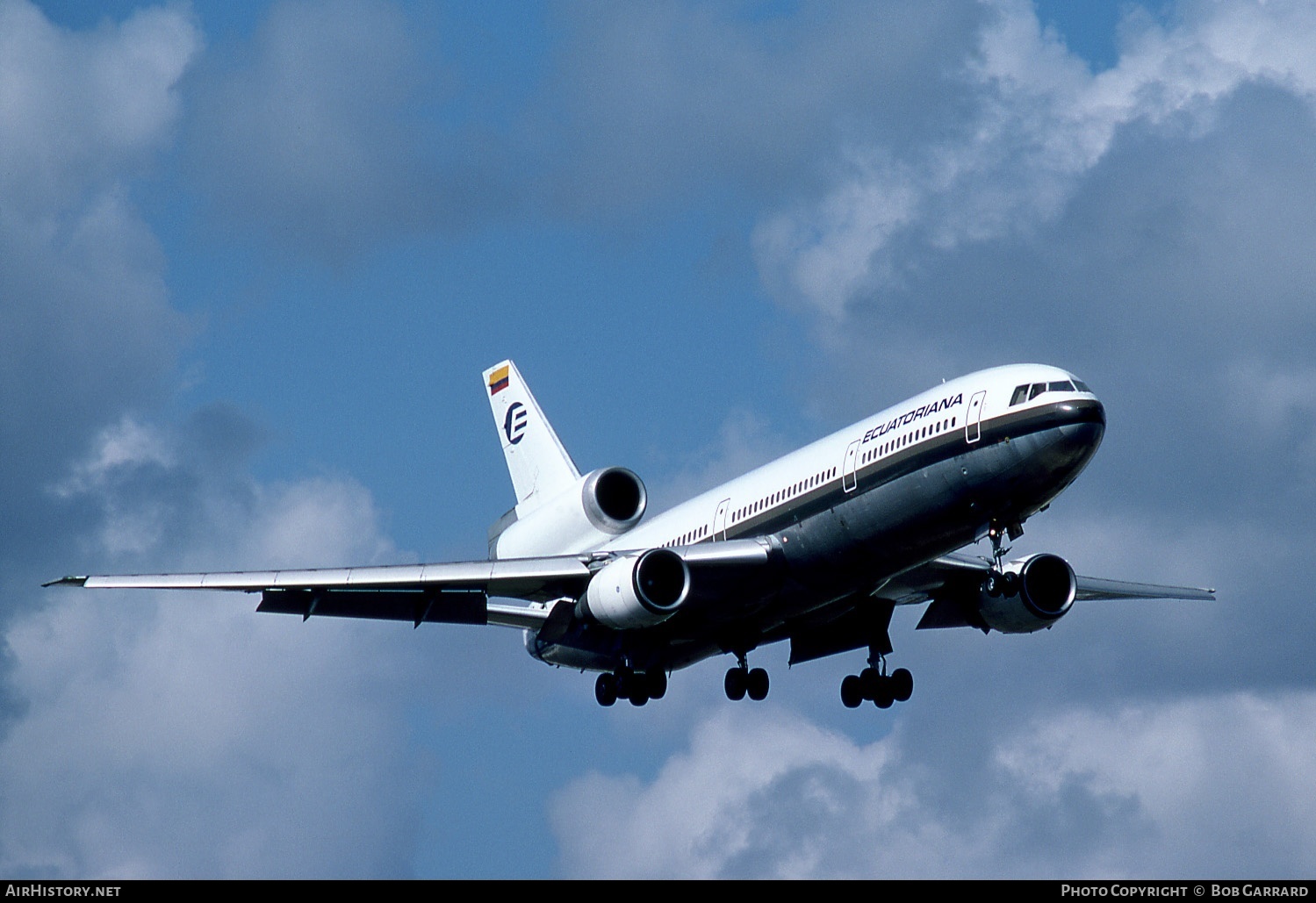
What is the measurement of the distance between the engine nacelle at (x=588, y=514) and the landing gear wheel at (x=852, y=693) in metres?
7.41

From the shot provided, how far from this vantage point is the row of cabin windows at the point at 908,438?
134 ft

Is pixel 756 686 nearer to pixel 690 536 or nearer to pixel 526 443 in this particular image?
pixel 690 536

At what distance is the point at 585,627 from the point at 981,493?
12.3m

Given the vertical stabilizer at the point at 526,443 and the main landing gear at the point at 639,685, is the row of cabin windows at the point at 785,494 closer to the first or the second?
the main landing gear at the point at 639,685

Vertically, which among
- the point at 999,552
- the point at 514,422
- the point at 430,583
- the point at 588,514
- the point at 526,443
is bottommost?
the point at 999,552

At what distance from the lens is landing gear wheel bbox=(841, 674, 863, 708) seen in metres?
50.7

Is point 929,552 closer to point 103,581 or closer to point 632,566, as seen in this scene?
point 632,566

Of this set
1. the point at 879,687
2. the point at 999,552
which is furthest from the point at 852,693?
the point at 999,552

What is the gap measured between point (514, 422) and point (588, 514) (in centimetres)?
1056

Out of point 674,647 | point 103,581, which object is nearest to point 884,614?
point 674,647

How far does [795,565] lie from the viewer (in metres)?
43.7

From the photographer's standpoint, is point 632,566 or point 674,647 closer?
point 632,566

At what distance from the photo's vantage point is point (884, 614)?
50562mm
